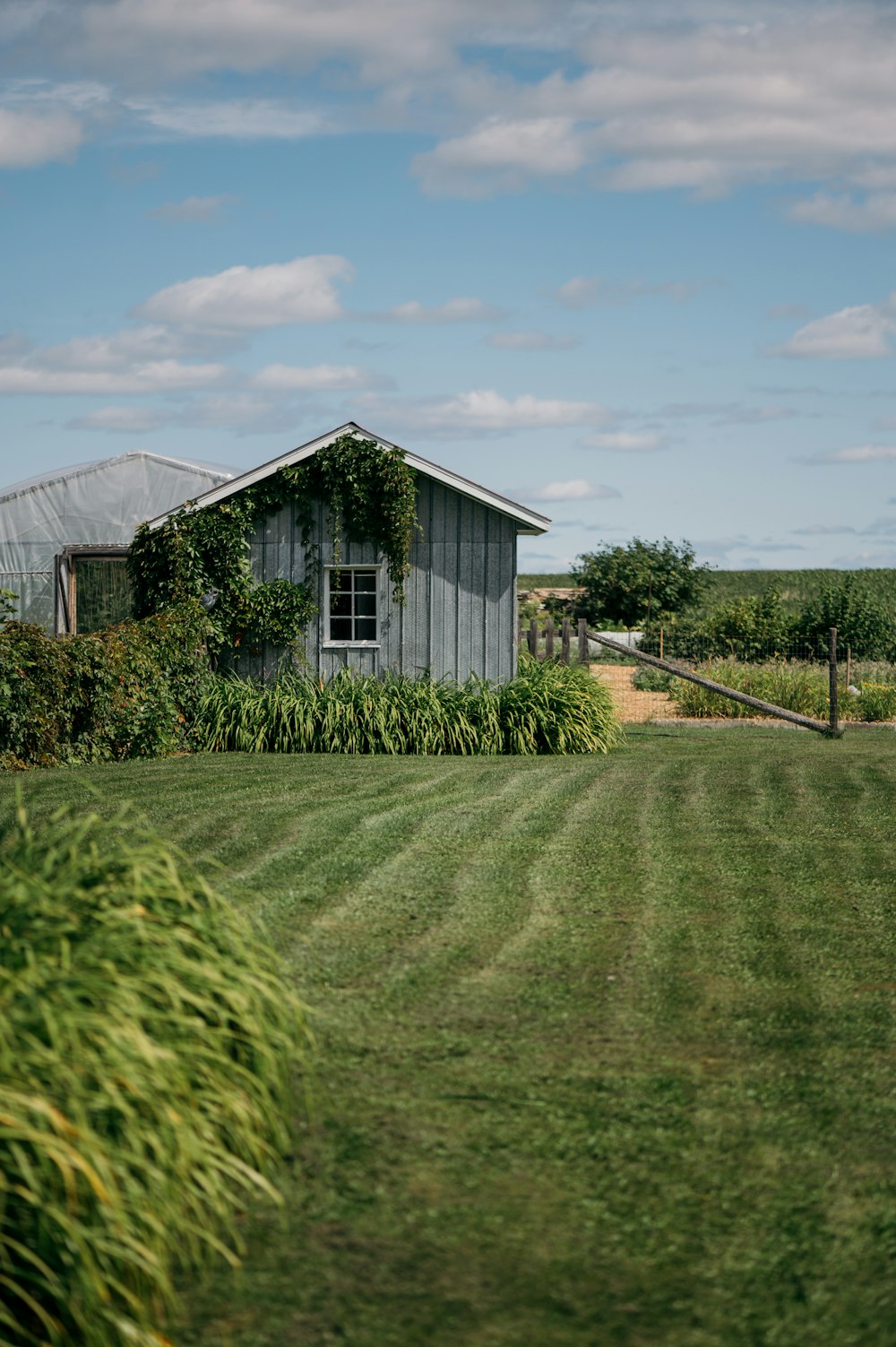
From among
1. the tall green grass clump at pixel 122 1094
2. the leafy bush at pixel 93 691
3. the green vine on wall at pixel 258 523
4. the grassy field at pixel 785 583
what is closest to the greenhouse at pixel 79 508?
the green vine on wall at pixel 258 523

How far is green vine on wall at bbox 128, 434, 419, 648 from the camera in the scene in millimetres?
16078

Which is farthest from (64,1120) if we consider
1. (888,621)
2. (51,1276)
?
(888,621)

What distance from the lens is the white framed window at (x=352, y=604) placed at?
653 inches

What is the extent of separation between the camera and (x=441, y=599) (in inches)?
647

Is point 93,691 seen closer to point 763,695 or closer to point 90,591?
point 90,591

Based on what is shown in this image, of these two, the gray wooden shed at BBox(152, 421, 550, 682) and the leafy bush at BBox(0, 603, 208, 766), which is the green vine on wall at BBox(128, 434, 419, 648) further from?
the leafy bush at BBox(0, 603, 208, 766)

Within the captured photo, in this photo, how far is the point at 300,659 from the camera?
16484 mm

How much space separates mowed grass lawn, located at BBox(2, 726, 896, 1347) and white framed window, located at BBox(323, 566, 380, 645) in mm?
6946

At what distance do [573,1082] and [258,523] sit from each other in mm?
12603

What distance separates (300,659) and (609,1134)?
1249 cm

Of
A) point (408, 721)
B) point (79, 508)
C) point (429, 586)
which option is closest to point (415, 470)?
point (429, 586)

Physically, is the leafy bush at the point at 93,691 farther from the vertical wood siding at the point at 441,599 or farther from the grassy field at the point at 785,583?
the grassy field at the point at 785,583

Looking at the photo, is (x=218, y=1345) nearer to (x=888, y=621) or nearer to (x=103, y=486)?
(x=103, y=486)

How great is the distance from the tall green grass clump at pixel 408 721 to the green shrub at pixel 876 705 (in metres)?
6.36
